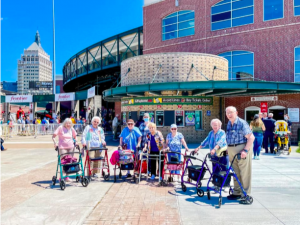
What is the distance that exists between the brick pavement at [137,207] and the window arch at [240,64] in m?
15.8

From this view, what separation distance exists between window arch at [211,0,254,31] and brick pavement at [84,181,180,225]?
17.7 m

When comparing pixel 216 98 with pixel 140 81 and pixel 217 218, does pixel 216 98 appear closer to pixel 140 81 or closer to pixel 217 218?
pixel 140 81

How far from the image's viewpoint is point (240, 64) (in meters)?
20.0

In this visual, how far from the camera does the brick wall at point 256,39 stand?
59.7ft

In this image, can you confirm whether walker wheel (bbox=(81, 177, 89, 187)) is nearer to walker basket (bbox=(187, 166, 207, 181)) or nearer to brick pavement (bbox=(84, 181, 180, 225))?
brick pavement (bbox=(84, 181, 180, 225))

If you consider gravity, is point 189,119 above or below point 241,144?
above

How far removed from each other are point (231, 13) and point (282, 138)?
12648mm

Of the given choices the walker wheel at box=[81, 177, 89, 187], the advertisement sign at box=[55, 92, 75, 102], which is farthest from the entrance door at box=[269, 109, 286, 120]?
the advertisement sign at box=[55, 92, 75, 102]

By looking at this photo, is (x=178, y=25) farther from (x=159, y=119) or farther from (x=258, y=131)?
(x=258, y=131)

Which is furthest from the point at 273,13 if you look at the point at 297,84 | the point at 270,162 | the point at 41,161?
the point at 41,161

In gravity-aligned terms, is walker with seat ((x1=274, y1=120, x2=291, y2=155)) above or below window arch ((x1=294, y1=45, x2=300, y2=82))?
below

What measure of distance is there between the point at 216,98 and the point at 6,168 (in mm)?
12727

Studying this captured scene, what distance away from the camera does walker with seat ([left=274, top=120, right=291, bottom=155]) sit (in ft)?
38.1

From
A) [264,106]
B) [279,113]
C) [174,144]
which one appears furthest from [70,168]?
[279,113]
